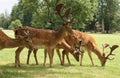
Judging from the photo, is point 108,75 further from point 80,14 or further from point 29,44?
point 80,14

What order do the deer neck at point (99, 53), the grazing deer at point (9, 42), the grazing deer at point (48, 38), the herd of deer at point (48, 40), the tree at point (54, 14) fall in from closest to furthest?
the grazing deer at point (9, 42)
the herd of deer at point (48, 40)
the grazing deer at point (48, 38)
the deer neck at point (99, 53)
the tree at point (54, 14)

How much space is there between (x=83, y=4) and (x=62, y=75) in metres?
52.3

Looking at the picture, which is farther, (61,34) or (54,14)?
(54,14)

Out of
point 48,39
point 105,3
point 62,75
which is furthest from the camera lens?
point 105,3

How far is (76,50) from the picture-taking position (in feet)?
46.6

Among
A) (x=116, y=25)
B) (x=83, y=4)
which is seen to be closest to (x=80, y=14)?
(x=83, y=4)

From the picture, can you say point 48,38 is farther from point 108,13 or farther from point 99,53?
point 108,13

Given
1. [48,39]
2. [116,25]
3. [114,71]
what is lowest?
[116,25]

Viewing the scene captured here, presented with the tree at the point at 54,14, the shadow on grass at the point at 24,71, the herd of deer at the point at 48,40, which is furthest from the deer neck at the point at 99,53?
the tree at the point at 54,14

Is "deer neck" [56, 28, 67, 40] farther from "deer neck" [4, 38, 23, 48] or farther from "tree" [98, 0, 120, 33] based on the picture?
"tree" [98, 0, 120, 33]

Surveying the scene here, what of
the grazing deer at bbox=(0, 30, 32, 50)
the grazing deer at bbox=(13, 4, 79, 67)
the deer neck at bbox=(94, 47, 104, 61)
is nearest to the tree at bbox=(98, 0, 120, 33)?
the deer neck at bbox=(94, 47, 104, 61)

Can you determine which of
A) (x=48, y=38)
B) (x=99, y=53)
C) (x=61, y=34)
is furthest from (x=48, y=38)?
(x=99, y=53)

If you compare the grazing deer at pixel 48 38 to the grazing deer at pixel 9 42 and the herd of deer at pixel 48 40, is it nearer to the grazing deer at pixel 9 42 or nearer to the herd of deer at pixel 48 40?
the herd of deer at pixel 48 40

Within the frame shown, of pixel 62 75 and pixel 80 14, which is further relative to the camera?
pixel 80 14
